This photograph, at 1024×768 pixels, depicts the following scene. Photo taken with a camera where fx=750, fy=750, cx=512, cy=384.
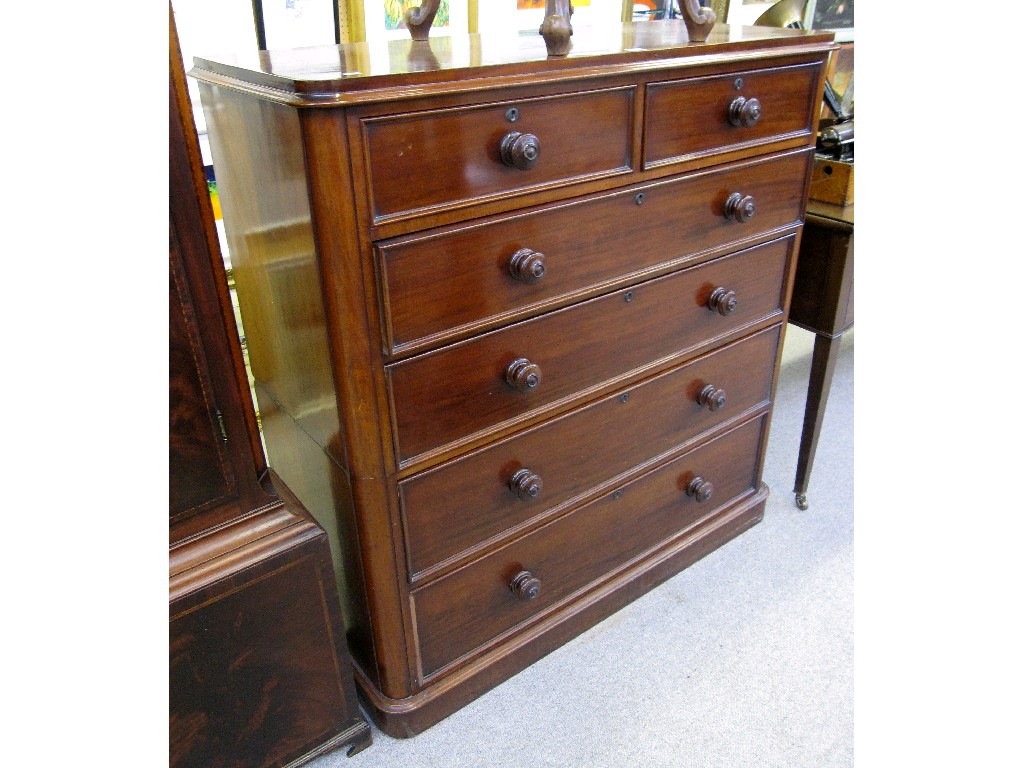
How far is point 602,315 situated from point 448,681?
2.48 ft

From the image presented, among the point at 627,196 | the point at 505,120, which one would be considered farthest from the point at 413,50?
the point at 627,196

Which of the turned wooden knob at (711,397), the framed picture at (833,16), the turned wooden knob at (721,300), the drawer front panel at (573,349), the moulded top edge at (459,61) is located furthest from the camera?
the framed picture at (833,16)

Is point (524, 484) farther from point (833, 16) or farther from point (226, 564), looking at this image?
point (833, 16)

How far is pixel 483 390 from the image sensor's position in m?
1.21

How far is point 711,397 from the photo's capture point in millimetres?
1583

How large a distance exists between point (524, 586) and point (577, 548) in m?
0.18

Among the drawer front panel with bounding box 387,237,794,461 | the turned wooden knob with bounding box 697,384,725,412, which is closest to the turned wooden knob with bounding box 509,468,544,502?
the drawer front panel with bounding box 387,237,794,461

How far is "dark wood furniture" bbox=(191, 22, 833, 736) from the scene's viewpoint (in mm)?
1006

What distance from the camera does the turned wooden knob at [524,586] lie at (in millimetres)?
1423

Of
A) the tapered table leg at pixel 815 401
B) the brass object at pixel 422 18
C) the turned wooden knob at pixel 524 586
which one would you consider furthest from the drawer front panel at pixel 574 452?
the brass object at pixel 422 18

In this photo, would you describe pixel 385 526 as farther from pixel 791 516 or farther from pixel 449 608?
pixel 791 516

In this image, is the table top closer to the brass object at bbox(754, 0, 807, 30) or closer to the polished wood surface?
the brass object at bbox(754, 0, 807, 30)

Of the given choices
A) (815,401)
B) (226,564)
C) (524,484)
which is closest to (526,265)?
(524,484)

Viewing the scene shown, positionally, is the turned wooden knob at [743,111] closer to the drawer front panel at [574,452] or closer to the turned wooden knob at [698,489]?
the drawer front panel at [574,452]
